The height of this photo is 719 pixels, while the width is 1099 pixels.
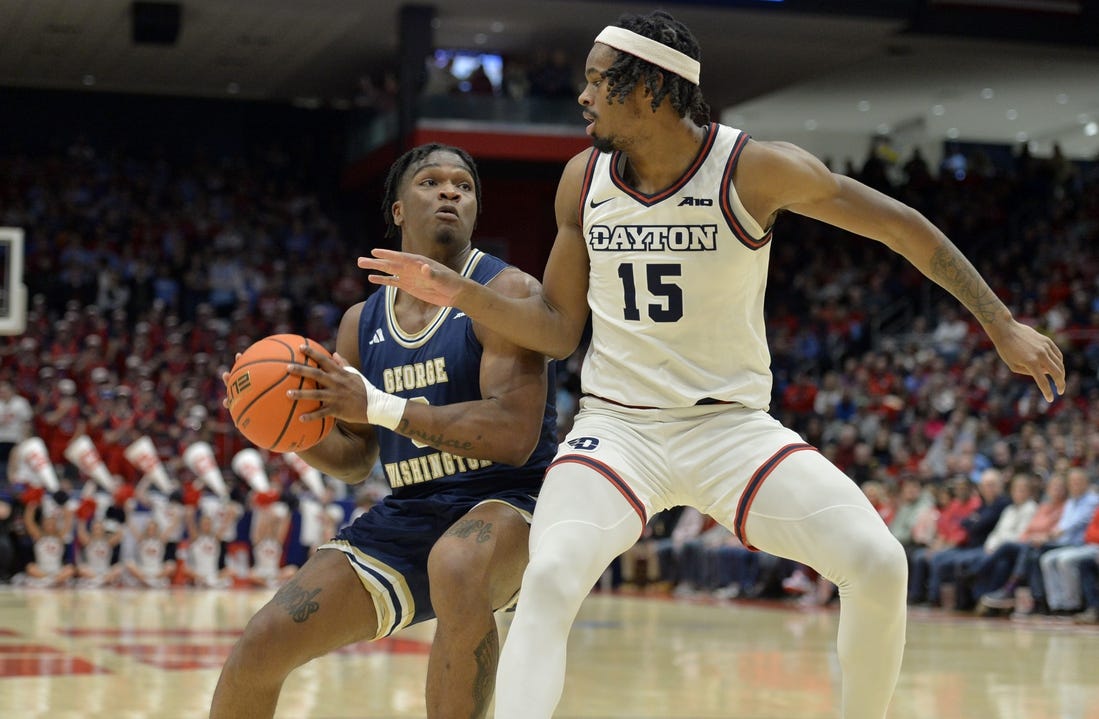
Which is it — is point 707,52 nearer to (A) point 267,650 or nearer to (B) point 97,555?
(B) point 97,555

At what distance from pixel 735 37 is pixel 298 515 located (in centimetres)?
1107

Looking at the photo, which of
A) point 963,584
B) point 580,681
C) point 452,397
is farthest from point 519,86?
point 452,397

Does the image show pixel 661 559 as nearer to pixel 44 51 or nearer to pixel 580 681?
pixel 580 681

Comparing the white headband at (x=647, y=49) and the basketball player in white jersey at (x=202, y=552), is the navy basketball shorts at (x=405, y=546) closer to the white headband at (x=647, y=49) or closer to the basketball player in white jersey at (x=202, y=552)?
the white headband at (x=647, y=49)

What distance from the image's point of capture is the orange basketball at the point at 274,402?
409 cm

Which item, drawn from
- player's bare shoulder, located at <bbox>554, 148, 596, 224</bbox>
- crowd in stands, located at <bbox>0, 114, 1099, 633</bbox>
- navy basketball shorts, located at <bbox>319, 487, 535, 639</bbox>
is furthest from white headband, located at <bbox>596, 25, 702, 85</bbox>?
crowd in stands, located at <bbox>0, 114, 1099, 633</bbox>

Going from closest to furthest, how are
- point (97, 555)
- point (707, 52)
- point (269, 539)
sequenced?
point (97, 555)
point (269, 539)
point (707, 52)

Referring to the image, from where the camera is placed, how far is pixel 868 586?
3.66 metres

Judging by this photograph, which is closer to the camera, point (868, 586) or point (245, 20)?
point (868, 586)

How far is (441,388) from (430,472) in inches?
10.6

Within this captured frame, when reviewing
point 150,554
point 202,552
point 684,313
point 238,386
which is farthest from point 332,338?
point 684,313

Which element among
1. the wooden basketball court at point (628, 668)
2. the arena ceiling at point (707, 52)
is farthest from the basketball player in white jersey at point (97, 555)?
the arena ceiling at point (707, 52)

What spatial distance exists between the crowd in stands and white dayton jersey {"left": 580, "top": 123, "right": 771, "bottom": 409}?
9.68 m

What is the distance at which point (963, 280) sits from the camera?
13.3 ft
